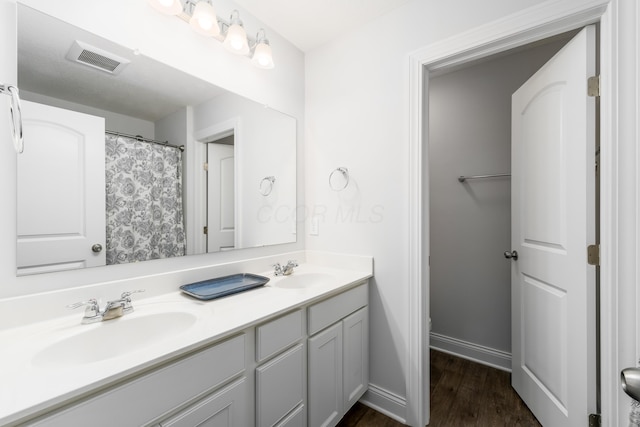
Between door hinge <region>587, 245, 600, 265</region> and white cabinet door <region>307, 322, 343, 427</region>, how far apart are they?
1165 millimetres

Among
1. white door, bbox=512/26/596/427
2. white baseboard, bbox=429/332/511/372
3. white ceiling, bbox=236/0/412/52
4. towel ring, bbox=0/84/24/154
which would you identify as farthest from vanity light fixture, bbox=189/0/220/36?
white baseboard, bbox=429/332/511/372

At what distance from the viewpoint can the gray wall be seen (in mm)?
2156

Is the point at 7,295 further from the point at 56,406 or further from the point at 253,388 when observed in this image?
the point at 253,388

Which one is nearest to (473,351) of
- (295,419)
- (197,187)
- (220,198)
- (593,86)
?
(295,419)

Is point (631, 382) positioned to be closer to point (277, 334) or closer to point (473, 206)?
point (277, 334)

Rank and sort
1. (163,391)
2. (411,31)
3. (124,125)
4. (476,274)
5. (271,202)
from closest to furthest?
1. (163,391)
2. (124,125)
3. (411,31)
4. (271,202)
5. (476,274)

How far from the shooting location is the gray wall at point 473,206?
7.07 ft

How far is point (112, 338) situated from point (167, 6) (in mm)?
1350

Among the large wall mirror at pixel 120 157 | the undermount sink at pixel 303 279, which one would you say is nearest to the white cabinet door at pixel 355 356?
the undermount sink at pixel 303 279

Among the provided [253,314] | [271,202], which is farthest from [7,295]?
[271,202]

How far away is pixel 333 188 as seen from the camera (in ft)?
6.39

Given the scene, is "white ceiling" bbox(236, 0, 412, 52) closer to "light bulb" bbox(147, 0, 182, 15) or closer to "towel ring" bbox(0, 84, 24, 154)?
"light bulb" bbox(147, 0, 182, 15)

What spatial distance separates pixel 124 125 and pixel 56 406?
1032mm

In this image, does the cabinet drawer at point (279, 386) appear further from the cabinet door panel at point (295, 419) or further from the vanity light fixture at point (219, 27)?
the vanity light fixture at point (219, 27)
